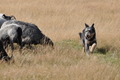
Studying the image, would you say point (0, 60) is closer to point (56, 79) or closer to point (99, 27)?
point (56, 79)

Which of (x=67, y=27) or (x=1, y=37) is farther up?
(x=1, y=37)

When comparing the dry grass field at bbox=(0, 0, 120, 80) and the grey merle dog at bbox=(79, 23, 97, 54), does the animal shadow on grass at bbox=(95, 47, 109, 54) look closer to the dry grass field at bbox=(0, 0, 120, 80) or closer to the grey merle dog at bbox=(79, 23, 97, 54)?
the dry grass field at bbox=(0, 0, 120, 80)

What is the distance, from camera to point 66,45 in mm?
12750

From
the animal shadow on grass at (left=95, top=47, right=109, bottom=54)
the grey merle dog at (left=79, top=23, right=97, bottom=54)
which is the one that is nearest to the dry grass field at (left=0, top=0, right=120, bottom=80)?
the animal shadow on grass at (left=95, top=47, right=109, bottom=54)

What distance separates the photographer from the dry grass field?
7.82 m

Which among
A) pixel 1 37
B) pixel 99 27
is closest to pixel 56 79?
pixel 1 37

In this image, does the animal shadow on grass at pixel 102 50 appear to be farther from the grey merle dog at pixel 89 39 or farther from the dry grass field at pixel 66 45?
the grey merle dog at pixel 89 39

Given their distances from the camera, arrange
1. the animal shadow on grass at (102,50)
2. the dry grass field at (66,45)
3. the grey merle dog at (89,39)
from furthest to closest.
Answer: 1. the animal shadow on grass at (102,50)
2. the grey merle dog at (89,39)
3. the dry grass field at (66,45)

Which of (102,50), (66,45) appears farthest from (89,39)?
(66,45)

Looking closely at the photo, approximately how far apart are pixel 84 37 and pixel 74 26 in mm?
4206

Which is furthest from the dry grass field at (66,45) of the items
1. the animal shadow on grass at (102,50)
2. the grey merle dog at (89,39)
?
the grey merle dog at (89,39)

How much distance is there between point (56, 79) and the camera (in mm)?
7387

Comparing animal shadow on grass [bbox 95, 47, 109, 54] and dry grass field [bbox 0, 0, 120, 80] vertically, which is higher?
dry grass field [bbox 0, 0, 120, 80]

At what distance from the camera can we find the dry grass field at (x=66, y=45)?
25.7 feet
